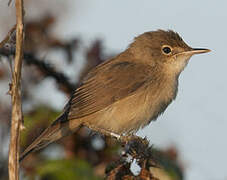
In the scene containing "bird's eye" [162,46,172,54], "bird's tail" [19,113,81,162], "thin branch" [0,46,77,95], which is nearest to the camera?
"thin branch" [0,46,77,95]

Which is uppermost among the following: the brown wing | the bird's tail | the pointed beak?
the pointed beak

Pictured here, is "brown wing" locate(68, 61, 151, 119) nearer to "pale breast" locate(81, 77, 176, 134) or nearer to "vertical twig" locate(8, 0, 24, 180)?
"pale breast" locate(81, 77, 176, 134)

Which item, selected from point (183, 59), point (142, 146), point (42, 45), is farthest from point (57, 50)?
point (142, 146)

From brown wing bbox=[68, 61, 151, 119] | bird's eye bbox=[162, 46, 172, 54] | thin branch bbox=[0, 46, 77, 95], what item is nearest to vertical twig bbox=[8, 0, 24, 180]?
thin branch bbox=[0, 46, 77, 95]

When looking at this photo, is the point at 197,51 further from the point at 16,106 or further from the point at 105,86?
the point at 16,106

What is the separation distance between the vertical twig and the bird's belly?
2.31 m

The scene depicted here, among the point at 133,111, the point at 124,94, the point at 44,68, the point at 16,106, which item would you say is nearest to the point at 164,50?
the point at 124,94

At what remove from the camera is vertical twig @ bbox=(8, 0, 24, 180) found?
181 centimetres

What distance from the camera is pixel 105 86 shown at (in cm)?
437

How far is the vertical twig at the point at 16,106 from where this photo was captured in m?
1.81

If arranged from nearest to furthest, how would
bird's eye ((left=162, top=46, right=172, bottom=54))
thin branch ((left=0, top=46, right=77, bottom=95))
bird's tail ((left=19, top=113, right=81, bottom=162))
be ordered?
thin branch ((left=0, top=46, right=77, bottom=95)), bird's tail ((left=19, top=113, right=81, bottom=162)), bird's eye ((left=162, top=46, right=172, bottom=54))

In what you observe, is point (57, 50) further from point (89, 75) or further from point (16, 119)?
point (16, 119)

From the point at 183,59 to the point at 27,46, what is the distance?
5.26ft

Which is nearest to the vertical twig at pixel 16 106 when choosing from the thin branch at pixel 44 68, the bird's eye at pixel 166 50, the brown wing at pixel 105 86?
the thin branch at pixel 44 68
